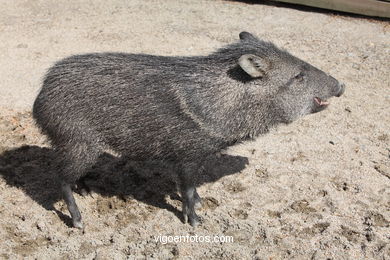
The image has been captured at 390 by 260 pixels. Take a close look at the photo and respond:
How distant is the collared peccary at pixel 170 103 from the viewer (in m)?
3.74

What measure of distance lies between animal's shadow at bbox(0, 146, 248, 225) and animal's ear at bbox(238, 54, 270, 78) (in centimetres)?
116

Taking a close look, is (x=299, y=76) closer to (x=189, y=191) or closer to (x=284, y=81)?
(x=284, y=81)

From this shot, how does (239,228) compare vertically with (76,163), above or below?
below

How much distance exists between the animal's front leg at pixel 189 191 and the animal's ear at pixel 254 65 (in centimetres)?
78

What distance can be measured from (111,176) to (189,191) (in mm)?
949

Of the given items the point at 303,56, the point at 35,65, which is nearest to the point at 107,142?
the point at 35,65

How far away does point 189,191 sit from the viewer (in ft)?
13.3

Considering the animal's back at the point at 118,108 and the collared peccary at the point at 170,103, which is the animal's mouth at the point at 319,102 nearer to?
the collared peccary at the point at 170,103

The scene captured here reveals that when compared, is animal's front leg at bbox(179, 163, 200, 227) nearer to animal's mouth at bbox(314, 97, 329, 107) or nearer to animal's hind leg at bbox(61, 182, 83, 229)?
animal's hind leg at bbox(61, 182, 83, 229)

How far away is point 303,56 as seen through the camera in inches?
263

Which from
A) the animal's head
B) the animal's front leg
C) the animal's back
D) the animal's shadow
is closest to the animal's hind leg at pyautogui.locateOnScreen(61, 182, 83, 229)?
the animal's shadow

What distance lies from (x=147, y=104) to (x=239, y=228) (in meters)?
1.18

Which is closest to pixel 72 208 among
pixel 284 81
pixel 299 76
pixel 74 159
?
pixel 74 159

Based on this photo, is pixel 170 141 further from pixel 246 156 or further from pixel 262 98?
pixel 246 156
